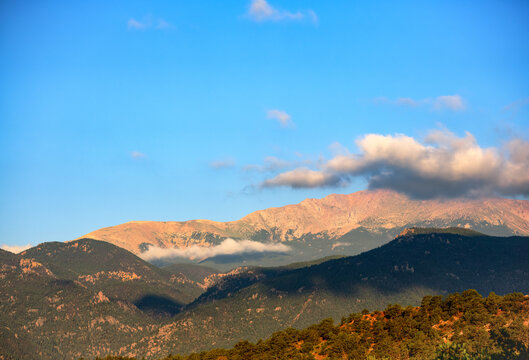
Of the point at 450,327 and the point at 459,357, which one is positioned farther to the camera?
the point at 450,327

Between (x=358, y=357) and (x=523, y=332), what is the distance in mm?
51479

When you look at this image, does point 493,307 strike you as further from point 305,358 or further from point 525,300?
point 305,358

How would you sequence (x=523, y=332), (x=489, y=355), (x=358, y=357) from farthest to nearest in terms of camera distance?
1. (x=358, y=357)
2. (x=523, y=332)
3. (x=489, y=355)

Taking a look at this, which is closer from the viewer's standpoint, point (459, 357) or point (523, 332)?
point (459, 357)

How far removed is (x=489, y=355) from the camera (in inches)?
6368

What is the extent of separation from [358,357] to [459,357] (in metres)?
38.1

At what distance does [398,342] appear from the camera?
197 meters

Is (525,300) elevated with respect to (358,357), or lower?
elevated

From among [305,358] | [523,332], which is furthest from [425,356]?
[305,358]

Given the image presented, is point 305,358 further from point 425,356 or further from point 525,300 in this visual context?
point 525,300

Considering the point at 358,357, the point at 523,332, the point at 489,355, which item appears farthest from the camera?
the point at 358,357

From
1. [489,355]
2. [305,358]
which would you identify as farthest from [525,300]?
[305,358]

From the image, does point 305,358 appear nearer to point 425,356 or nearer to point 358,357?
point 358,357

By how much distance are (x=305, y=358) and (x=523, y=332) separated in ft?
232
